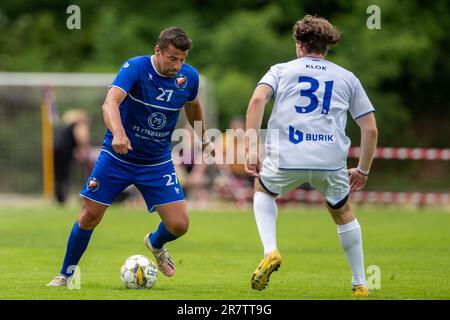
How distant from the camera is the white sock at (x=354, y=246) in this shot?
7.69 meters

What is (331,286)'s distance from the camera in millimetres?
8562

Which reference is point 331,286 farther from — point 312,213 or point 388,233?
point 312,213

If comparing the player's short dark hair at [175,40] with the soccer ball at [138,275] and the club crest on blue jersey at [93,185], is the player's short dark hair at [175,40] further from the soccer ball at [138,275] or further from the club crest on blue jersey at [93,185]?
the soccer ball at [138,275]

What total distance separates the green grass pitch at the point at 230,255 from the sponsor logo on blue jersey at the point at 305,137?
121 cm

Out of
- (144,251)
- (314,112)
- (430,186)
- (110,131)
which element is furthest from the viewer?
(430,186)

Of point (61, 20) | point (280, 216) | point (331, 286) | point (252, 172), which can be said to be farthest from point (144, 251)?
point (61, 20)

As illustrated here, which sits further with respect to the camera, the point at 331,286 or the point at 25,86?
the point at 25,86

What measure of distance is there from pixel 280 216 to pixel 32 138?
811 centimetres

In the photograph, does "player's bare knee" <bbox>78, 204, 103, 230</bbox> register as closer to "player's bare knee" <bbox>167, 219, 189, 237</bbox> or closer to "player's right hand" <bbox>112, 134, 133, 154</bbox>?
"player's bare knee" <bbox>167, 219, 189, 237</bbox>

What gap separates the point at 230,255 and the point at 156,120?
12.8 ft

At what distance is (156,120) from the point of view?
824 cm

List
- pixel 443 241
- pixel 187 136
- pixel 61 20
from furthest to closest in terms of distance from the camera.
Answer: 1. pixel 61 20
2. pixel 187 136
3. pixel 443 241

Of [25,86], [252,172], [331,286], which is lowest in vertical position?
[331,286]

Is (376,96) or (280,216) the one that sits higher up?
(376,96)
